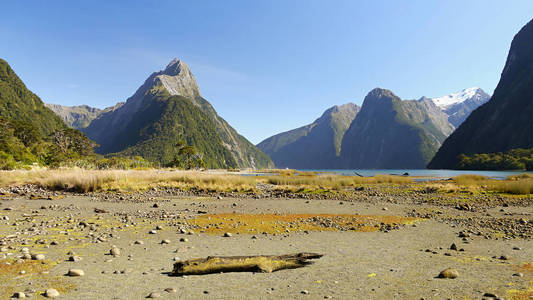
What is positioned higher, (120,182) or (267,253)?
(120,182)

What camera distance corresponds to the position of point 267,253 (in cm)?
732

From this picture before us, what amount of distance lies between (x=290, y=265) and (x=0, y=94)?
634ft

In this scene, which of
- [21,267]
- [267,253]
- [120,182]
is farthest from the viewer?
[120,182]

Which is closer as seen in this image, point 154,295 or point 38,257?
point 154,295

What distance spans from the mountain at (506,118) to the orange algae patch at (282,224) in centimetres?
17420

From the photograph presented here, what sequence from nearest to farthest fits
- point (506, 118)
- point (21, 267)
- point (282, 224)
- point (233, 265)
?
point (21, 267) < point (233, 265) < point (282, 224) < point (506, 118)

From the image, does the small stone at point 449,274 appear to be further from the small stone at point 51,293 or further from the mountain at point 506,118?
the mountain at point 506,118

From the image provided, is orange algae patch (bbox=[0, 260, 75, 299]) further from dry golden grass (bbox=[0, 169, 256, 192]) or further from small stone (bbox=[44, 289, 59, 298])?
dry golden grass (bbox=[0, 169, 256, 192])

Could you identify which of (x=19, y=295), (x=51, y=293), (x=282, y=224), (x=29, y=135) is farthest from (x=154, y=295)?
(x=29, y=135)

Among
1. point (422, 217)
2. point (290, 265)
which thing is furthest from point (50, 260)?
point (422, 217)

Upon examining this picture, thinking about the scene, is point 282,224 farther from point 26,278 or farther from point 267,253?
point 26,278

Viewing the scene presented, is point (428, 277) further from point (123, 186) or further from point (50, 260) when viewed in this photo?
point (123, 186)

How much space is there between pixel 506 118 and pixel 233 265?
8005 inches

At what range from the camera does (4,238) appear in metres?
8.02
